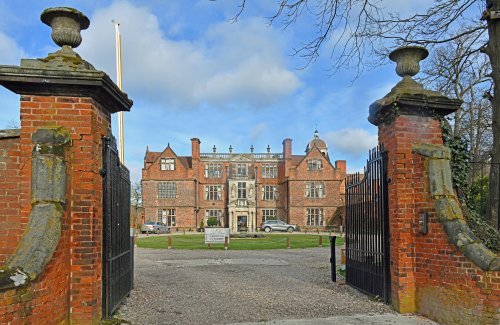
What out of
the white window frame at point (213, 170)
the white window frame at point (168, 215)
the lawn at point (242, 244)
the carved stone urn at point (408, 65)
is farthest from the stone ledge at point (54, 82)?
the white window frame at point (213, 170)

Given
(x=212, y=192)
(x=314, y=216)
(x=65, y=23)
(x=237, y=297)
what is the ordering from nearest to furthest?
1. (x=65, y=23)
2. (x=237, y=297)
3. (x=314, y=216)
4. (x=212, y=192)

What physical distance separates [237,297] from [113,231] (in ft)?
9.54

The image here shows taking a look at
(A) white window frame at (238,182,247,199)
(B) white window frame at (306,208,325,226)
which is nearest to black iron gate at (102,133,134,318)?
(B) white window frame at (306,208,325,226)

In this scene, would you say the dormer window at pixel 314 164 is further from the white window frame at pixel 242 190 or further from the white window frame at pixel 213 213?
the white window frame at pixel 213 213

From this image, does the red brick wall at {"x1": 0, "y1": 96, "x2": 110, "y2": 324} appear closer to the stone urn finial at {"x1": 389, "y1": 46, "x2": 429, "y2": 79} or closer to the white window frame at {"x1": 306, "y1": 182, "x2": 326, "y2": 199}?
the stone urn finial at {"x1": 389, "y1": 46, "x2": 429, "y2": 79}

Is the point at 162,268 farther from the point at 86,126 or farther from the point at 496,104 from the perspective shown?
the point at 496,104

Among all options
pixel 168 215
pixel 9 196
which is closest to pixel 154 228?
pixel 168 215

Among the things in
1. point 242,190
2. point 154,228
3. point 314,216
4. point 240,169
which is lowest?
point 154,228

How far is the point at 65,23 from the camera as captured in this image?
16.8 feet

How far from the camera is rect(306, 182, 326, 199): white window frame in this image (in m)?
49.0

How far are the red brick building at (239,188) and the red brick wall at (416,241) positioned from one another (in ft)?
139

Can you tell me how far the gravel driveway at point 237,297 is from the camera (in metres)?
6.24

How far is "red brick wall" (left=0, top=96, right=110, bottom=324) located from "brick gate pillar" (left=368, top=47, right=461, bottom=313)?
425 centimetres

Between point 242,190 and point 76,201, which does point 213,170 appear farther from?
point 76,201
